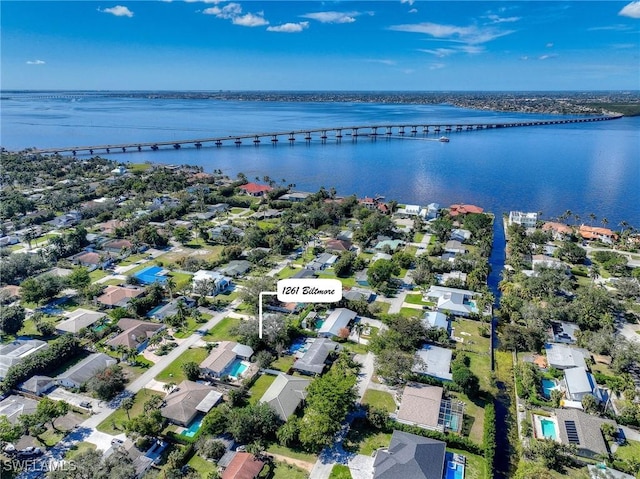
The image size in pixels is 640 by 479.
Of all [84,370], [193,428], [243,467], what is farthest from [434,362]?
[84,370]

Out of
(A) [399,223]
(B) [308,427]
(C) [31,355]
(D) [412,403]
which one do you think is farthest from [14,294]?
(A) [399,223]

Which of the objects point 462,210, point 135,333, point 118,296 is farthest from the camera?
point 462,210

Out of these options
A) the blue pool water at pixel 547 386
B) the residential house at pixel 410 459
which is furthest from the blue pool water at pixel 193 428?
the blue pool water at pixel 547 386

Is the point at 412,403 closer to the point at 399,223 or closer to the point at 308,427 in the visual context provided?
the point at 308,427

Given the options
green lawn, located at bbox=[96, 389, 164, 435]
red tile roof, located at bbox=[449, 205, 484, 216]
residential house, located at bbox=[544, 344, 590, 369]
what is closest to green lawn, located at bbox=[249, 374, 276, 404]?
green lawn, located at bbox=[96, 389, 164, 435]

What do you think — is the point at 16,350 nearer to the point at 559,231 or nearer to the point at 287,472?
the point at 287,472

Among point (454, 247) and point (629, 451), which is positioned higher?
point (454, 247)

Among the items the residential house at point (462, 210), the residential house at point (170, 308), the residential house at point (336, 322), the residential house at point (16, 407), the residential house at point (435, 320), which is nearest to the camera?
the residential house at point (16, 407)

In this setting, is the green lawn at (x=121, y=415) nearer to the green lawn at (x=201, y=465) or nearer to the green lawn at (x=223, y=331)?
the green lawn at (x=201, y=465)
